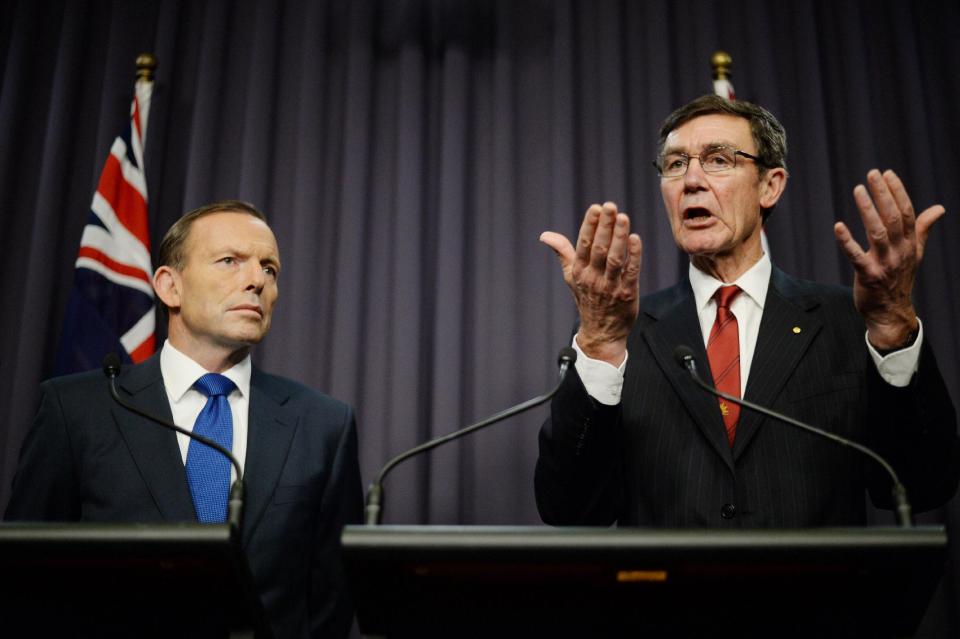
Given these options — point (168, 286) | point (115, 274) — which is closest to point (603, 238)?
point (168, 286)

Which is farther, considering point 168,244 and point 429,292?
point 429,292

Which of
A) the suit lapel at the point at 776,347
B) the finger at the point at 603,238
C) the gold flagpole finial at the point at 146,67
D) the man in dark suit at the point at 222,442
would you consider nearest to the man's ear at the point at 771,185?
the suit lapel at the point at 776,347

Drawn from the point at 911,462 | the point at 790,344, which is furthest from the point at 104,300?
the point at 911,462

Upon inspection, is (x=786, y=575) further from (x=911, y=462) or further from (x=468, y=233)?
(x=468, y=233)

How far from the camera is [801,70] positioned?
137 inches

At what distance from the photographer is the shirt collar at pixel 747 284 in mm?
2209

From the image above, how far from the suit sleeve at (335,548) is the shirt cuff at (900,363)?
3.85 feet

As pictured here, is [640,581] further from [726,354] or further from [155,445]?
[155,445]

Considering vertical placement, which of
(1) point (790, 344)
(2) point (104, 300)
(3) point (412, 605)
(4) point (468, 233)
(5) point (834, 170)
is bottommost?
(3) point (412, 605)

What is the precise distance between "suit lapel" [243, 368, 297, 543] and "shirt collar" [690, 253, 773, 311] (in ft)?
3.27

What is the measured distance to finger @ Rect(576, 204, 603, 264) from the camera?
1.67 metres

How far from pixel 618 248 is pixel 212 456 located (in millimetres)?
1034

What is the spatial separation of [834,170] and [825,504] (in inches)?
72.8

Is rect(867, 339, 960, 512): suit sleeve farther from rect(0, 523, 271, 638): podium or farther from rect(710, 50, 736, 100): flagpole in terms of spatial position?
rect(710, 50, 736, 100): flagpole
